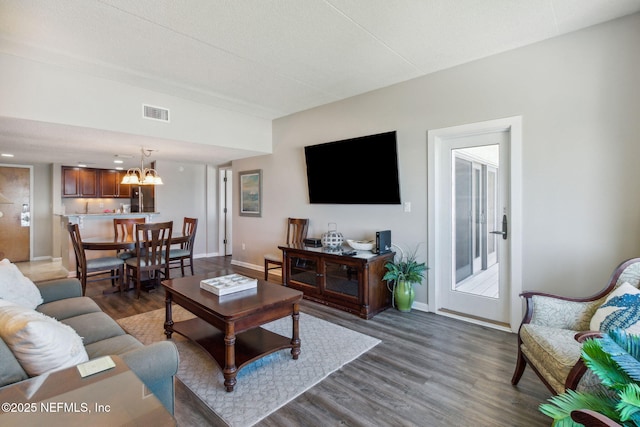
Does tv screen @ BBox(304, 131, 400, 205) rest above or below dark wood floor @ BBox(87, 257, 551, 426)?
above

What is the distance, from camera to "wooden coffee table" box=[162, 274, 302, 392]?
2.12 m

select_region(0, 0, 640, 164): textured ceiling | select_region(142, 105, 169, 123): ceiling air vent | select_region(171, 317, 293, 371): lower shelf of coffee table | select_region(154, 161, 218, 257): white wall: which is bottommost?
select_region(171, 317, 293, 371): lower shelf of coffee table

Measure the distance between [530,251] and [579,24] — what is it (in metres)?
1.96

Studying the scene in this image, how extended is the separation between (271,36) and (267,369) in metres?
2.76

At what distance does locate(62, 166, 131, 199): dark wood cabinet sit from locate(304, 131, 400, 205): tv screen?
6025 millimetres

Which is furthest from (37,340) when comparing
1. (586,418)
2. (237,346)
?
(586,418)

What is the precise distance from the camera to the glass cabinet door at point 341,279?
3.56 m

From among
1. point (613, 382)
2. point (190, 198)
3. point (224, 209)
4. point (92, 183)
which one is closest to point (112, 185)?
point (92, 183)

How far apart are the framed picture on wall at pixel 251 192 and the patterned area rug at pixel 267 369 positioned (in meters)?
2.89

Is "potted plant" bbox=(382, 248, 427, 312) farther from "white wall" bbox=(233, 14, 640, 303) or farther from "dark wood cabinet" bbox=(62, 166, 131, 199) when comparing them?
"dark wood cabinet" bbox=(62, 166, 131, 199)

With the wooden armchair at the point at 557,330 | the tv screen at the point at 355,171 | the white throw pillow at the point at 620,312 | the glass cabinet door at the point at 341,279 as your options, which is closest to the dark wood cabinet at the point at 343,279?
the glass cabinet door at the point at 341,279

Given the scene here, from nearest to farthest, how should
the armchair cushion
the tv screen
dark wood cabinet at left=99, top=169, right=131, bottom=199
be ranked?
the armchair cushion < the tv screen < dark wood cabinet at left=99, top=169, right=131, bottom=199

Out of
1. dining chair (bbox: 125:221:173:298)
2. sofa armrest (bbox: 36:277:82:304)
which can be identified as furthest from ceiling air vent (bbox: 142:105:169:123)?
sofa armrest (bbox: 36:277:82:304)

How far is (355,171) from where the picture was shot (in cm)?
409
